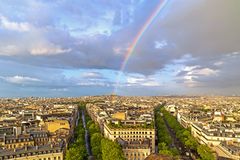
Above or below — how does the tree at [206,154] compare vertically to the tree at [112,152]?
below

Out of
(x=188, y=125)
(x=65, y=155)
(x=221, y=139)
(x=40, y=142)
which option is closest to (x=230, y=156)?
(x=221, y=139)

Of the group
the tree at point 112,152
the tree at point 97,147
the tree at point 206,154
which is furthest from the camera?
the tree at point 97,147

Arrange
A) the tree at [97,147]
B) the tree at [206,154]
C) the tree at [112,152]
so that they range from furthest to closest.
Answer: the tree at [97,147] < the tree at [206,154] < the tree at [112,152]

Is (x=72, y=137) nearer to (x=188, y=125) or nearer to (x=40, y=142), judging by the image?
(x=40, y=142)

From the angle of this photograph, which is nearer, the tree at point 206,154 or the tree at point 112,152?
the tree at point 112,152

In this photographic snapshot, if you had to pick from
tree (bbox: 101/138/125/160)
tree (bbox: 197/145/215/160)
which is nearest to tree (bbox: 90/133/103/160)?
tree (bbox: 101/138/125/160)

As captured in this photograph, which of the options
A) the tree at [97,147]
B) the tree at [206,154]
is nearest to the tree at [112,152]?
the tree at [97,147]

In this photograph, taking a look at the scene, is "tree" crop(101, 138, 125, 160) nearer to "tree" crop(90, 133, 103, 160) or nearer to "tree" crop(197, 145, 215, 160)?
"tree" crop(90, 133, 103, 160)

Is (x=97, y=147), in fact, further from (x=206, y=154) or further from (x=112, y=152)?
(x=206, y=154)

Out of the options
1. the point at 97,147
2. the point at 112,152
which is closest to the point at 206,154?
the point at 112,152

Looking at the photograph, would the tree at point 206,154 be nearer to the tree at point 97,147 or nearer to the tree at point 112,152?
the tree at point 112,152

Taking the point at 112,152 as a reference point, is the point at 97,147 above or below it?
below
